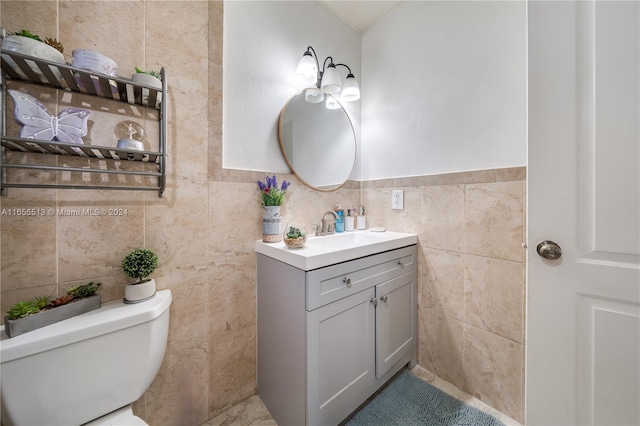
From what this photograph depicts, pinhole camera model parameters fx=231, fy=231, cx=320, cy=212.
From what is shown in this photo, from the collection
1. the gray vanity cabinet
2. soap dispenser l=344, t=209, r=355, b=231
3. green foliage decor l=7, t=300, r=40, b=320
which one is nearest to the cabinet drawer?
the gray vanity cabinet

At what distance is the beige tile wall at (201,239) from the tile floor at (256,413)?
0.12 ft

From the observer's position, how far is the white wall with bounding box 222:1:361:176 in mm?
1241

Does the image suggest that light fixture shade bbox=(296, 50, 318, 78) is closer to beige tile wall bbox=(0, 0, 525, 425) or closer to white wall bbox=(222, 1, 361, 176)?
white wall bbox=(222, 1, 361, 176)

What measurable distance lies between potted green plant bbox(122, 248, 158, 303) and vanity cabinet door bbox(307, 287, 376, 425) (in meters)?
0.66

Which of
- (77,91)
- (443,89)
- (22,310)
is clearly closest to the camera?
(22,310)

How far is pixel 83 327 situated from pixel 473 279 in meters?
1.71

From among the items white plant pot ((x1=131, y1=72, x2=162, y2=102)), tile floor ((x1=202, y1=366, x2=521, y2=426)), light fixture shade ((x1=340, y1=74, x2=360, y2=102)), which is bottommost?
tile floor ((x1=202, y1=366, x2=521, y2=426))

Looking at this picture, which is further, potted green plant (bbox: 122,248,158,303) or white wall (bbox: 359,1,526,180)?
white wall (bbox: 359,1,526,180)

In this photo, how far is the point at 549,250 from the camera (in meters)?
0.77

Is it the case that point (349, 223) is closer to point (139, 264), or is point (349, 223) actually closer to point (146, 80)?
point (139, 264)

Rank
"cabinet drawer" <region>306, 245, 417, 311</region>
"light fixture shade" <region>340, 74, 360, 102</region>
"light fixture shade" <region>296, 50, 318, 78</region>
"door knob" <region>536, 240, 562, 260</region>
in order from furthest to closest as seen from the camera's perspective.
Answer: "light fixture shade" <region>340, 74, 360, 102</region> < "light fixture shade" <region>296, 50, 318, 78</region> < "cabinet drawer" <region>306, 245, 417, 311</region> < "door knob" <region>536, 240, 562, 260</region>

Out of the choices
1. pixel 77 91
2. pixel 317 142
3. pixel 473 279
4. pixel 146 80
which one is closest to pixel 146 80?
pixel 146 80

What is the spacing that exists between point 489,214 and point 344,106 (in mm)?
1232

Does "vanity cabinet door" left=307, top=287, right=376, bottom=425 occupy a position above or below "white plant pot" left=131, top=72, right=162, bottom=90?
below
